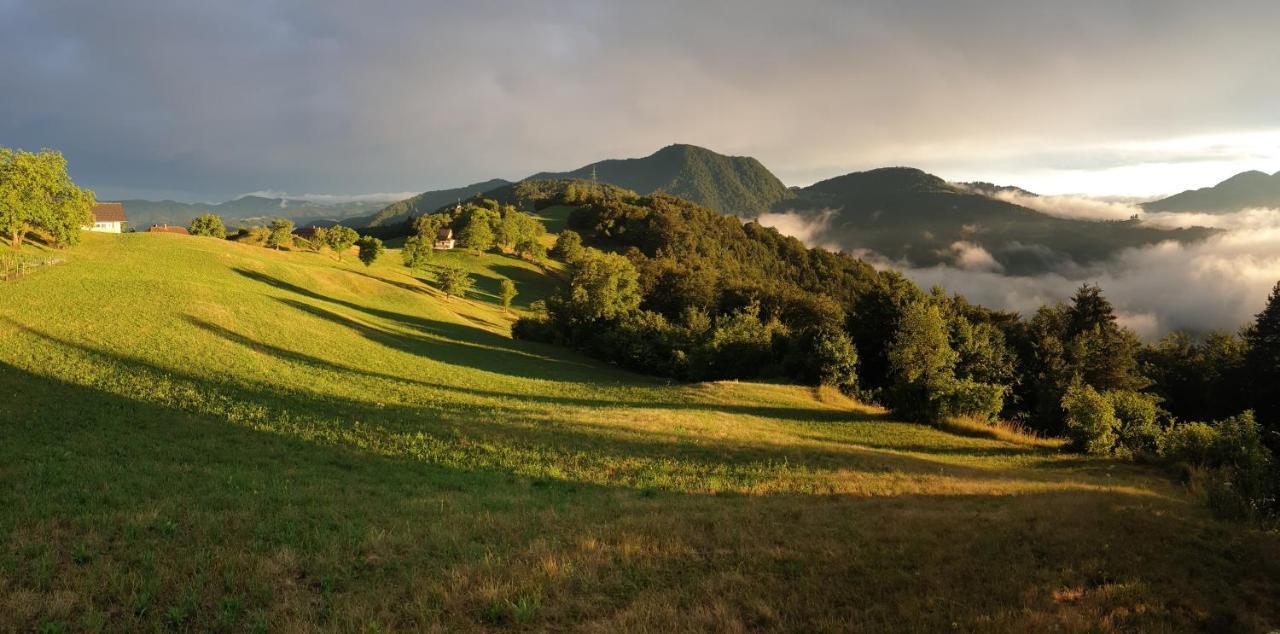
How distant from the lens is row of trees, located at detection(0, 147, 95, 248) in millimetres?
46531

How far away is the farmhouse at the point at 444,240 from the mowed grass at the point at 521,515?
4394 inches

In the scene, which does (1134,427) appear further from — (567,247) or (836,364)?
(567,247)

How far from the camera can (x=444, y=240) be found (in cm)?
14262

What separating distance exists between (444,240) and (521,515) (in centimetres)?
14243

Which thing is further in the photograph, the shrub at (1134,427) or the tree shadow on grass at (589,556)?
the shrub at (1134,427)

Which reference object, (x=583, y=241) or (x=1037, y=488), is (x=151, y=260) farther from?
(x=583, y=241)

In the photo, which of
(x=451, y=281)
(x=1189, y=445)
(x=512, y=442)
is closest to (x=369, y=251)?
(x=451, y=281)

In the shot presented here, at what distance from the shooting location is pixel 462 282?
88.1m

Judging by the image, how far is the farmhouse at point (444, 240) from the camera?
140 m

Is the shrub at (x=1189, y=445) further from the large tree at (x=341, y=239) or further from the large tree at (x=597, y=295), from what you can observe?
the large tree at (x=341, y=239)

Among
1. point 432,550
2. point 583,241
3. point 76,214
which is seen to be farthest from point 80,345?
point 583,241

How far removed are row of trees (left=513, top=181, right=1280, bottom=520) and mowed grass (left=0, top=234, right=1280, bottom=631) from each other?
261cm

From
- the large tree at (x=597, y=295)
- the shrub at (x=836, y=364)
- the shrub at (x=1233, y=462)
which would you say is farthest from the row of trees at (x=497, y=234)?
the shrub at (x=1233, y=462)

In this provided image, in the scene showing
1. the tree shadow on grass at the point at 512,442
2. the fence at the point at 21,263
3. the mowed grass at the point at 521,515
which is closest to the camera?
the mowed grass at the point at 521,515
